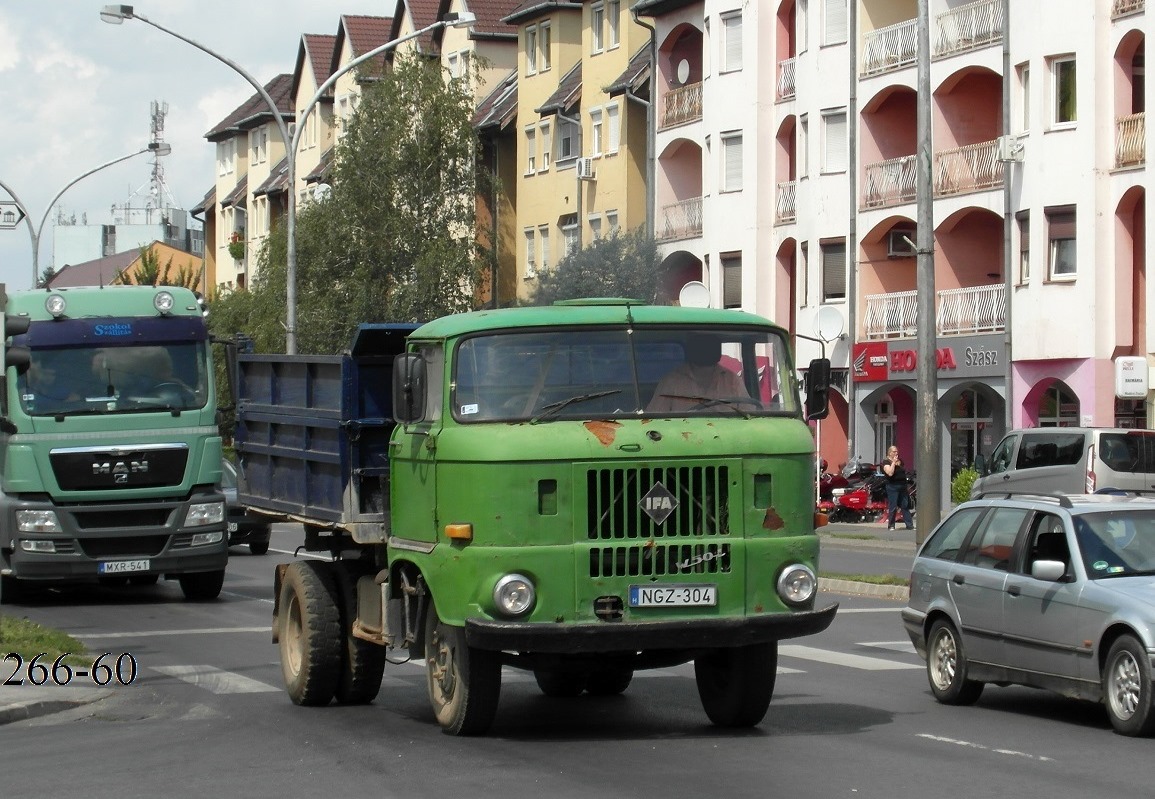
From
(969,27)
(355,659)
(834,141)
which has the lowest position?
(355,659)

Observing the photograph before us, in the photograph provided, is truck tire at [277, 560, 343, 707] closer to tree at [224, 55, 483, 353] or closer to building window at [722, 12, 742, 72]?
building window at [722, 12, 742, 72]

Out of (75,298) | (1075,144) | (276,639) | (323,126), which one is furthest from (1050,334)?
(323,126)

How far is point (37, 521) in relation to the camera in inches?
888

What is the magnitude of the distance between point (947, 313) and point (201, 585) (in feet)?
83.6

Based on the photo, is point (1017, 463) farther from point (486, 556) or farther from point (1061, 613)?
point (486, 556)

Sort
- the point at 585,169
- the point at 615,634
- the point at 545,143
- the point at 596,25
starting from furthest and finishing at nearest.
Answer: the point at 545,143
the point at 596,25
the point at 585,169
the point at 615,634

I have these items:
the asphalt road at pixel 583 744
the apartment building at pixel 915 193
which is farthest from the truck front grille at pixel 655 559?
the apartment building at pixel 915 193

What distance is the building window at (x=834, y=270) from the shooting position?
165 feet

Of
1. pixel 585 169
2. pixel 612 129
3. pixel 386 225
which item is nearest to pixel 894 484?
→ pixel 612 129

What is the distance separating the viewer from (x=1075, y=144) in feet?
134

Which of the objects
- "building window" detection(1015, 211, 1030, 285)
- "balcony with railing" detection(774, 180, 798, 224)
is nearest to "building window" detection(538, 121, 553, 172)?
"balcony with railing" detection(774, 180, 798, 224)

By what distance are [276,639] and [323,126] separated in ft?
256

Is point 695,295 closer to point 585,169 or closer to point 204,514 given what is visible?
point 204,514

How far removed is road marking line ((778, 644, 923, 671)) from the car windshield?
3.76m
